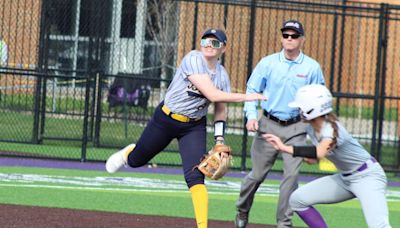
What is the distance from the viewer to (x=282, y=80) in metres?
11.2

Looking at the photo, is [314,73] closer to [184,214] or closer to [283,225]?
[283,225]

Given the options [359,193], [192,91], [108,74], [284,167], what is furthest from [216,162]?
[108,74]

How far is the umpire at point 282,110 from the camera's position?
11078mm

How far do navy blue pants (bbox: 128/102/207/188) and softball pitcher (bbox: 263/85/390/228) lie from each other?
1.09 metres

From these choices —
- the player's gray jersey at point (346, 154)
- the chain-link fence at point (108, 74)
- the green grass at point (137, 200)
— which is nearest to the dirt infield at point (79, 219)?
→ the green grass at point (137, 200)

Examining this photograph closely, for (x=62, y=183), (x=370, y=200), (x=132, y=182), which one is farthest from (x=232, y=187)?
(x=370, y=200)

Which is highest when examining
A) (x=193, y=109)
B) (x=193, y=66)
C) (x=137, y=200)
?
(x=193, y=66)

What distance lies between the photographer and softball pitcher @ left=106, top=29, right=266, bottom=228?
10062mm

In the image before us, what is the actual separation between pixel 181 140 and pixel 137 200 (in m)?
3.70

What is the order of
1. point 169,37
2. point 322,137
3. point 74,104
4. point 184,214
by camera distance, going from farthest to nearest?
1. point 169,37
2. point 74,104
3. point 184,214
4. point 322,137

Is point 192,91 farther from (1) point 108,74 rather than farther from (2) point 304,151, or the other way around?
(1) point 108,74

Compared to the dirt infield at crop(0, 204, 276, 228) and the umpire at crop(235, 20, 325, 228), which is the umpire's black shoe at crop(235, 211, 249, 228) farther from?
the dirt infield at crop(0, 204, 276, 228)

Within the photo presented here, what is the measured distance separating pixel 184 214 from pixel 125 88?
7999 millimetres

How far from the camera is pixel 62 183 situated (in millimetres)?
15359
